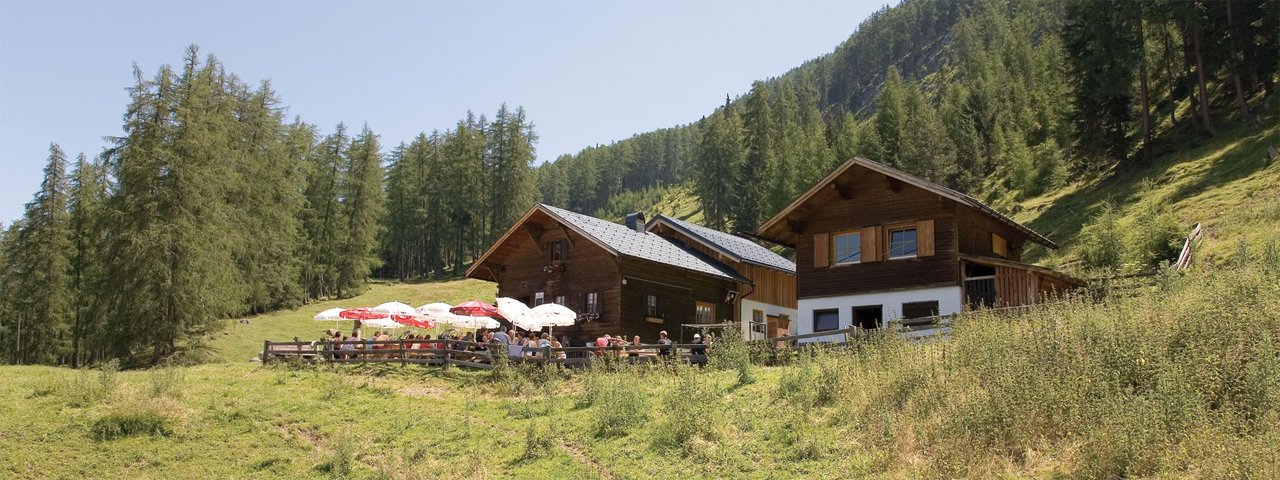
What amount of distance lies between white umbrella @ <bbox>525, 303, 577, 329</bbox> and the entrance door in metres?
9.43

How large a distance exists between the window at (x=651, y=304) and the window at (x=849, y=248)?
683 centimetres

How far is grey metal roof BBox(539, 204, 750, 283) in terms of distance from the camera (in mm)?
32688

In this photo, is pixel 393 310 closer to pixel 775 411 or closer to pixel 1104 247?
pixel 775 411

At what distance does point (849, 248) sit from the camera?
30.6 metres

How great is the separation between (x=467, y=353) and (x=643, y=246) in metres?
10.0

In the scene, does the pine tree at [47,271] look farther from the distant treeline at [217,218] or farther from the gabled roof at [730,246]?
the gabled roof at [730,246]

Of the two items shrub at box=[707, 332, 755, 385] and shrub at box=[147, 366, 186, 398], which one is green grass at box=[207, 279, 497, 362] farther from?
shrub at box=[707, 332, 755, 385]

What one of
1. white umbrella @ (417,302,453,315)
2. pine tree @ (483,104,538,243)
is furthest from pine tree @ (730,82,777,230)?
A: white umbrella @ (417,302,453,315)

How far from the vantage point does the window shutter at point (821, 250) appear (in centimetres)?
3081

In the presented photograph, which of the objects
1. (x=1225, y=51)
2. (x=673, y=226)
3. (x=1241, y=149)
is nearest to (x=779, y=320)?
(x=673, y=226)

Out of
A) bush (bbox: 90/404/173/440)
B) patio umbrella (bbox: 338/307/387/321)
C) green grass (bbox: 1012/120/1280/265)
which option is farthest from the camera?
green grass (bbox: 1012/120/1280/265)

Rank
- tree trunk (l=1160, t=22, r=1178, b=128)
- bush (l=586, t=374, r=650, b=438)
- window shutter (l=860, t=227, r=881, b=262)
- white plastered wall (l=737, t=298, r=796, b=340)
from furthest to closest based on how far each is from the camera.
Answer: tree trunk (l=1160, t=22, r=1178, b=128) < white plastered wall (l=737, t=298, r=796, b=340) < window shutter (l=860, t=227, r=881, b=262) < bush (l=586, t=374, r=650, b=438)

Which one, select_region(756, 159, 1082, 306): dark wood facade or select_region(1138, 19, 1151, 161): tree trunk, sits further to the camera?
select_region(1138, 19, 1151, 161): tree trunk

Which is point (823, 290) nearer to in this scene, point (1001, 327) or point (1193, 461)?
point (1001, 327)
